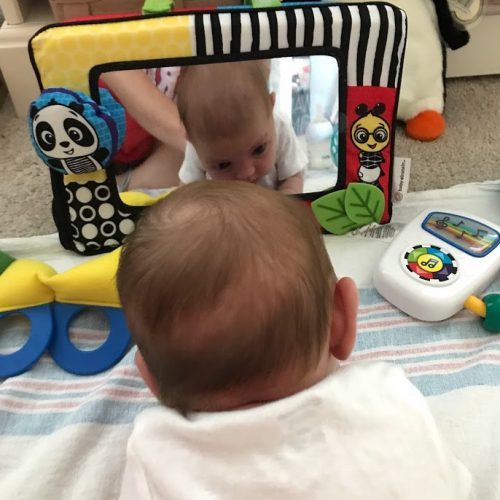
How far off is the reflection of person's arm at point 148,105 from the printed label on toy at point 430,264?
1.06 feet

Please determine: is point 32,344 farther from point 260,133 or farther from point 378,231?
point 378,231

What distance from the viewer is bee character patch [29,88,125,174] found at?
2.49 ft

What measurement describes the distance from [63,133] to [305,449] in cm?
53

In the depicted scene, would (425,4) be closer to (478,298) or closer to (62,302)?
(478,298)

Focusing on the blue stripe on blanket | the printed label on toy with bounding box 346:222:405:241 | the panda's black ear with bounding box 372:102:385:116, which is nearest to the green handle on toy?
the blue stripe on blanket

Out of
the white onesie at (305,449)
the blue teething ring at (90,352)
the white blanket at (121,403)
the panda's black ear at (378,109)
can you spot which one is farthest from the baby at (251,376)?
Answer: the panda's black ear at (378,109)

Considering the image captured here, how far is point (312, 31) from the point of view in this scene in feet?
2.49

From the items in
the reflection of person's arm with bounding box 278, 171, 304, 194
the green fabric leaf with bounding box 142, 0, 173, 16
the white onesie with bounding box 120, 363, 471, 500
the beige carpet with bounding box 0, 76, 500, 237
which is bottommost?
the beige carpet with bounding box 0, 76, 500, 237

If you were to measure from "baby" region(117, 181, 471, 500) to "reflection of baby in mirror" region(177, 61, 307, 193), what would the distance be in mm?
321

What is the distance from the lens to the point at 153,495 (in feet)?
1.46

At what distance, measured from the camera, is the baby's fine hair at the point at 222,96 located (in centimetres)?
74

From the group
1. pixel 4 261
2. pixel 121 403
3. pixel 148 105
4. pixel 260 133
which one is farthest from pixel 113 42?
pixel 121 403

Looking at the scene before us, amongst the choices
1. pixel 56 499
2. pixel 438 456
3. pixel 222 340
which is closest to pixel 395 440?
pixel 438 456

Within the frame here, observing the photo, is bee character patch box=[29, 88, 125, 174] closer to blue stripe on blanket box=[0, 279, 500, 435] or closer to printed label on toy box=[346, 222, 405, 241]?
blue stripe on blanket box=[0, 279, 500, 435]
